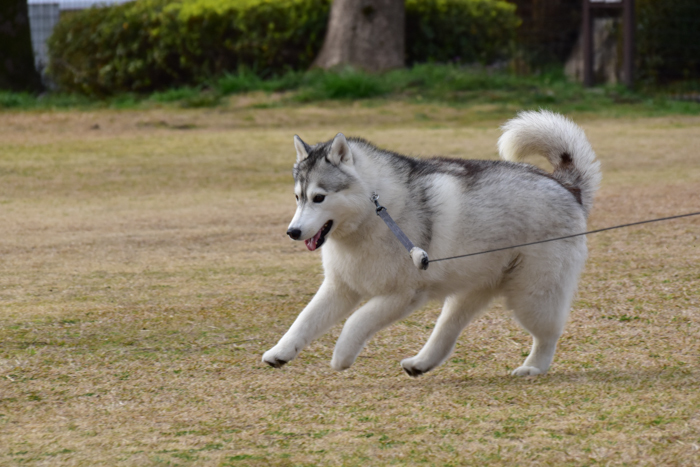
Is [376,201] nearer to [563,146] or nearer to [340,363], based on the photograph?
[340,363]

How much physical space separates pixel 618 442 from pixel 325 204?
1454mm

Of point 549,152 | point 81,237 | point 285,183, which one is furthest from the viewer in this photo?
point 285,183

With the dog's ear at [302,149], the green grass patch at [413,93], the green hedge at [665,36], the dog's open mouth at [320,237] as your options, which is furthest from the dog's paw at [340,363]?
the green hedge at [665,36]

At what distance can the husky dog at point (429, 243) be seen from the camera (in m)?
3.70

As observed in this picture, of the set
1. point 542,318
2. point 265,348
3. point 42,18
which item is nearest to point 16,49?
point 42,18

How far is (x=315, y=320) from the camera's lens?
3744 mm

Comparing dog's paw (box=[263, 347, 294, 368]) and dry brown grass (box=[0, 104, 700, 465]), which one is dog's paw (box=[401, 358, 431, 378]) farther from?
dog's paw (box=[263, 347, 294, 368])

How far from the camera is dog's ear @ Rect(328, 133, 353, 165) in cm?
371

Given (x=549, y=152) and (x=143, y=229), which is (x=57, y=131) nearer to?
(x=143, y=229)

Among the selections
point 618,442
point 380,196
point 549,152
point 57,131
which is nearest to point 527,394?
point 618,442

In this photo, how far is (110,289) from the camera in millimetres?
5652

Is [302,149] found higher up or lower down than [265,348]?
higher up

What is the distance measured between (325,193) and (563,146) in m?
1.41

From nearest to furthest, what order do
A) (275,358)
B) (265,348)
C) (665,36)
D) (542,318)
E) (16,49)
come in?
(275,358) < (542,318) < (265,348) < (16,49) < (665,36)
